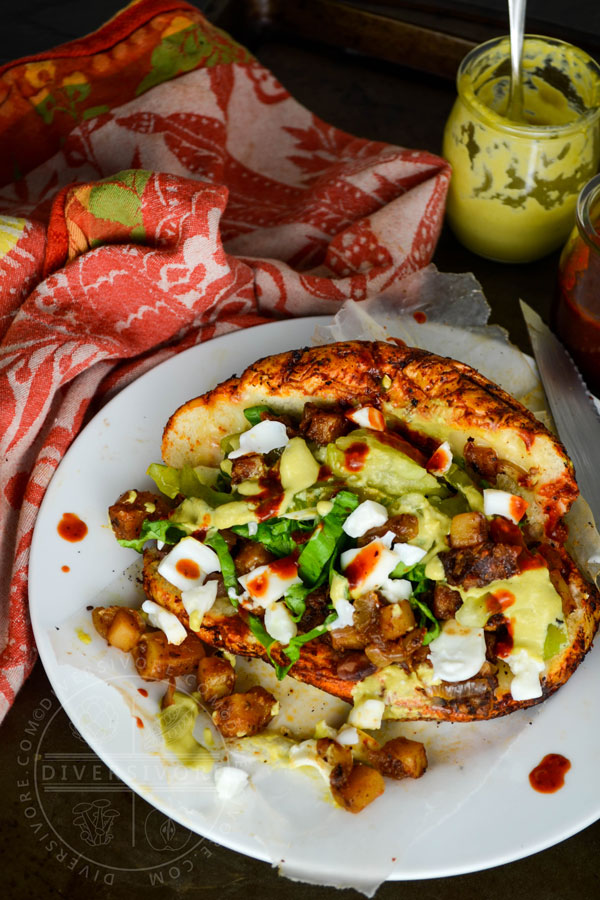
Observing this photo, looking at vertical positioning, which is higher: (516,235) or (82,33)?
(82,33)

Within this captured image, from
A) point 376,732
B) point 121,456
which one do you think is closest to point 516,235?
point 121,456

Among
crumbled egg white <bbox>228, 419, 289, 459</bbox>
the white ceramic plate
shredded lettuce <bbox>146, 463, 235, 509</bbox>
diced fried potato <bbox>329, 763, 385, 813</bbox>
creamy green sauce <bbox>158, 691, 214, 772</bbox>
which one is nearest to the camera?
the white ceramic plate

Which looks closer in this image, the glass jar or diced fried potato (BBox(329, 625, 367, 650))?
diced fried potato (BBox(329, 625, 367, 650))

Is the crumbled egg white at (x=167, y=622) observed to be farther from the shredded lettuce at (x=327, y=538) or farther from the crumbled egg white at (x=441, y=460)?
the crumbled egg white at (x=441, y=460)

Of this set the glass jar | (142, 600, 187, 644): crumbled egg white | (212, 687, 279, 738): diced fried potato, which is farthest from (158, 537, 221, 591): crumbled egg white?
the glass jar

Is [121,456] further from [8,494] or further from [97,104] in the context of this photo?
[97,104]

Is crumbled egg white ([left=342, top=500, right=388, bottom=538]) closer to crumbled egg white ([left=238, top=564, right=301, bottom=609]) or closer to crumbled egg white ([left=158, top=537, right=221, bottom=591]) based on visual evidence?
crumbled egg white ([left=238, top=564, right=301, bottom=609])

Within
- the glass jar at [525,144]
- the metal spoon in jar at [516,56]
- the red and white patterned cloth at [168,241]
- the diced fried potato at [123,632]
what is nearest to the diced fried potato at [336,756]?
the diced fried potato at [123,632]
